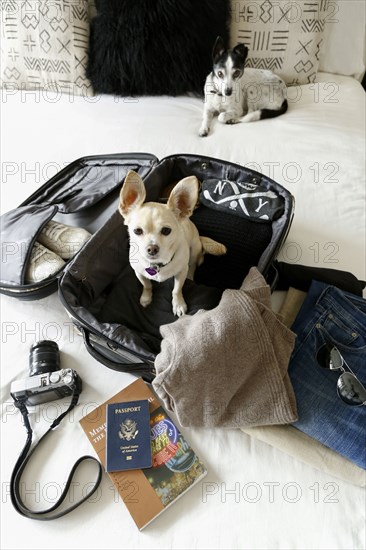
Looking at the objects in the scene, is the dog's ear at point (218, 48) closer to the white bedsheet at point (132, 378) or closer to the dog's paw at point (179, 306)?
the white bedsheet at point (132, 378)

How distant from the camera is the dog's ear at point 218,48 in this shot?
55.7 inches

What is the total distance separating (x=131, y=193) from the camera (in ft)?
2.97

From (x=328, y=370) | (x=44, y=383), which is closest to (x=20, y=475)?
(x=44, y=383)

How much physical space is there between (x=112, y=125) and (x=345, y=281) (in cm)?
117

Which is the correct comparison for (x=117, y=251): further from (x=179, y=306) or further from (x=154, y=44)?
(x=154, y=44)

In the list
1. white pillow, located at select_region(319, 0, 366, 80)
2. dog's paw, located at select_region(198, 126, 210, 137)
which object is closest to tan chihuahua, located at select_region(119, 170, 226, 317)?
dog's paw, located at select_region(198, 126, 210, 137)

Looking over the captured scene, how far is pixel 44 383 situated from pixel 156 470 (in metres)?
0.35

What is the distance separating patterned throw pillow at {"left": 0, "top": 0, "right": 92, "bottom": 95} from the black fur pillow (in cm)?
6

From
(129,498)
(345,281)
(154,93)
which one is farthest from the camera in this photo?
(154,93)

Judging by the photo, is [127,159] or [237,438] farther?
[127,159]

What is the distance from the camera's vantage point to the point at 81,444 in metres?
0.85

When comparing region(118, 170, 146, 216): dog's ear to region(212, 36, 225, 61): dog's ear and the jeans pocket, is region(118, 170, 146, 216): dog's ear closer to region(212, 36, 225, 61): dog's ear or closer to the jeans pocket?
the jeans pocket

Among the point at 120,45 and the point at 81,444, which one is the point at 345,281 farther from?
the point at 120,45

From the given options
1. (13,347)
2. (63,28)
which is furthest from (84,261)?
(63,28)
